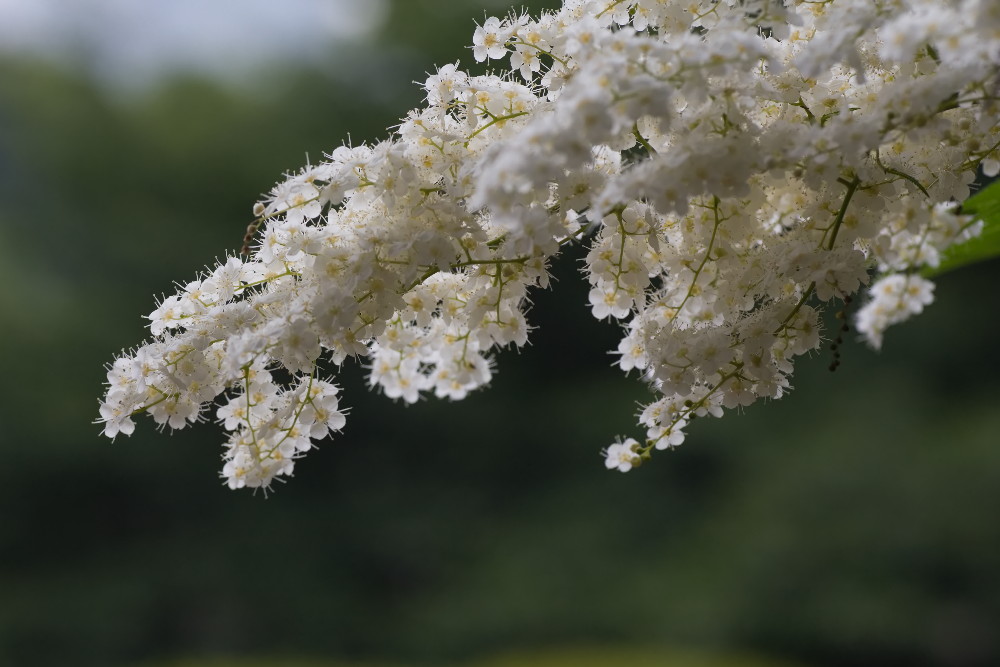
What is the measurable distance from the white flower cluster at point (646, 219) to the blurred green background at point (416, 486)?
13.8ft

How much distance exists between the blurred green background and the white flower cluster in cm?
420

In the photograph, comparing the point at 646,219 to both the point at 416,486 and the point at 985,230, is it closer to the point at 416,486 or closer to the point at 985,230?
the point at 985,230

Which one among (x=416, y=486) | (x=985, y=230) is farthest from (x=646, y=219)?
(x=416, y=486)

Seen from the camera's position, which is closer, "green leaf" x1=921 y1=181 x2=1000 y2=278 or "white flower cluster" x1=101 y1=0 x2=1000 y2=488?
"white flower cluster" x1=101 y1=0 x2=1000 y2=488

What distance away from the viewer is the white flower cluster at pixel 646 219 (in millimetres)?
642

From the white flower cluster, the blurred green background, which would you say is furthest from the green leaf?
the blurred green background

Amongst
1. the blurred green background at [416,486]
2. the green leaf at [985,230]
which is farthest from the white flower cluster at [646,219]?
the blurred green background at [416,486]

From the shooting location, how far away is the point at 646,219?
78 cm

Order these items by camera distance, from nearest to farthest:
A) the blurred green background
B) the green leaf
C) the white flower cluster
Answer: the white flower cluster → the green leaf → the blurred green background

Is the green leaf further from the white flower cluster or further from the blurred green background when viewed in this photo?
the blurred green background

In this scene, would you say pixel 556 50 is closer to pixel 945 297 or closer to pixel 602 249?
pixel 602 249

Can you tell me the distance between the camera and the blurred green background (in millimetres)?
5203

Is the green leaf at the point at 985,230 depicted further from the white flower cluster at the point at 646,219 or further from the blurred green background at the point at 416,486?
the blurred green background at the point at 416,486

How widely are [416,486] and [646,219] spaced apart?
612 centimetres
